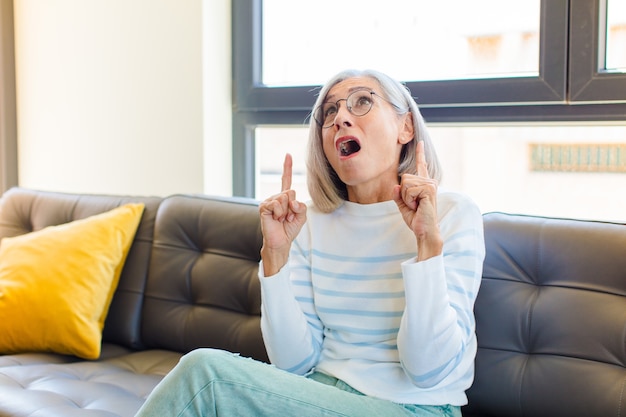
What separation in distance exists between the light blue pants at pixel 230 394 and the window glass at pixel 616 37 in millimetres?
1266

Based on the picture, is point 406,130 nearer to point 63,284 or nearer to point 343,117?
point 343,117

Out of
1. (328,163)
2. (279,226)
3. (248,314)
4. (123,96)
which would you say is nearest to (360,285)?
(279,226)

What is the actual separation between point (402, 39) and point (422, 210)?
1134 millimetres

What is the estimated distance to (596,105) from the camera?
2014 mm

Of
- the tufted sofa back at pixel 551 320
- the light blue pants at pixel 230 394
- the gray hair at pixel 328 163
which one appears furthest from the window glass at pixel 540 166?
the light blue pants at pixel 230 394

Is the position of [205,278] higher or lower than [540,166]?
lower

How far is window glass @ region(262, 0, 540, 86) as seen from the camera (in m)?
2.19

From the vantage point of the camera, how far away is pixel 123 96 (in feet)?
9.23

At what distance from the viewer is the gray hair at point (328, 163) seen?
5.57ft

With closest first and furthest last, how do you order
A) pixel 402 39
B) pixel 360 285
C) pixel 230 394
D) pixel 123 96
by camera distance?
pixel 230 394 → pixel 360 285 → pixel 402 39 → pixel 123 96

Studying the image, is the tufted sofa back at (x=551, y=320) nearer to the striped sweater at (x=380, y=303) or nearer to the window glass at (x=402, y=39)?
the striped sweater at (x=380, y=303)

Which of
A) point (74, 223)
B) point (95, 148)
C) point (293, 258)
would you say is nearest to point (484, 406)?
point (293, 258)

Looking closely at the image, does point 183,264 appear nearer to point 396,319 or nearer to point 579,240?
point 396,319

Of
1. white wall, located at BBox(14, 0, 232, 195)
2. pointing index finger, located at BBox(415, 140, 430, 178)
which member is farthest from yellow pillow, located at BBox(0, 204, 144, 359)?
pointing index finger, located at BBox(415, 140, 430, 178)
